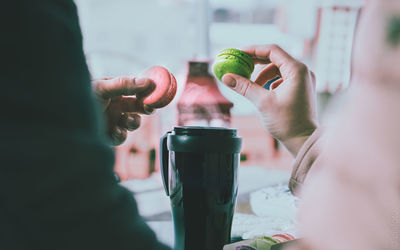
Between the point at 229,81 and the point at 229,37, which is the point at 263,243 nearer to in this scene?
the point at 229,81

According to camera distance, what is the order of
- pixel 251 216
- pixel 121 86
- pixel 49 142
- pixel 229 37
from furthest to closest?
pixel 229 37
pixel 251 216
pixel 121 86
pixel 49 142

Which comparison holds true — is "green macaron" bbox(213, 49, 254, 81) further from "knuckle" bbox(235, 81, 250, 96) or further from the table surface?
the table surface

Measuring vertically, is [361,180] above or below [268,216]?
above

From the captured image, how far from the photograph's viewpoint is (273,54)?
72 cm

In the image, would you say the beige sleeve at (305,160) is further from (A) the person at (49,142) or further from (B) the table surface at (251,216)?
(A) the person at (49,142)

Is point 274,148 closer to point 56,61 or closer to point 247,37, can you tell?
point 247,37

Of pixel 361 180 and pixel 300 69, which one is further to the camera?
pixel 300 69

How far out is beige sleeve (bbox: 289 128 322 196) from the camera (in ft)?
1.70

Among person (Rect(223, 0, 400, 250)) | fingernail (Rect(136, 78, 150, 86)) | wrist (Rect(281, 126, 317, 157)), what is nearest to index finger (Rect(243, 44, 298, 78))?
wrist (Rect(281, 126, 317, 157))

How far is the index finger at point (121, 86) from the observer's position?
0.63 meters

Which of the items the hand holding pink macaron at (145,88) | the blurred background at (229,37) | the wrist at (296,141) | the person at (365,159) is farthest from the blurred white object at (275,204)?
the blurred background at (229,37)

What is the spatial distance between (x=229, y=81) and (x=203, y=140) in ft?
0.75

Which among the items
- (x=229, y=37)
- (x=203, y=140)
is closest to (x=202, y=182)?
(x=203, y=140)

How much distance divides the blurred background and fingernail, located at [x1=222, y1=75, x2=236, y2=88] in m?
2.48
